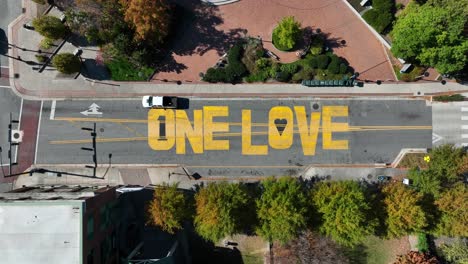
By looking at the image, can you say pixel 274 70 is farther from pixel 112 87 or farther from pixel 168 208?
pixel 168 208

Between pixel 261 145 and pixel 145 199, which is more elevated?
pixel 261 145

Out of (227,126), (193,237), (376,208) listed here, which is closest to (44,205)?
(193,237)

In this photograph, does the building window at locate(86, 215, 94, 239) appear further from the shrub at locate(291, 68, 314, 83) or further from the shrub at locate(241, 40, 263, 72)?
the shrub at locate(291, 68, 314, 83)

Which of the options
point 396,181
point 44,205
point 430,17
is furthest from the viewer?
point 396,181

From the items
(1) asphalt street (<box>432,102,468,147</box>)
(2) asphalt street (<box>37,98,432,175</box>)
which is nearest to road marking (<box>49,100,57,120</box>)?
(2) asphalt street (<box>37,98,432,175</box>)

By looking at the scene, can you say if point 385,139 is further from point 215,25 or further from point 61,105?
point 61,105

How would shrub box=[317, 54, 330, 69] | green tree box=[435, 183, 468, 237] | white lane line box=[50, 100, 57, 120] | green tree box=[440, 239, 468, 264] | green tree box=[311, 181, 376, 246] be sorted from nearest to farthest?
1. green tree box=[311, 181, 376, 246]
2. green tree box=[435, 183, 468, 237]
3. green tree box=[440, 239, 468, 264]
4. shrub box=[317, 54, 330, 69]
5. white lane line box=[50, 100, 57, 120]
